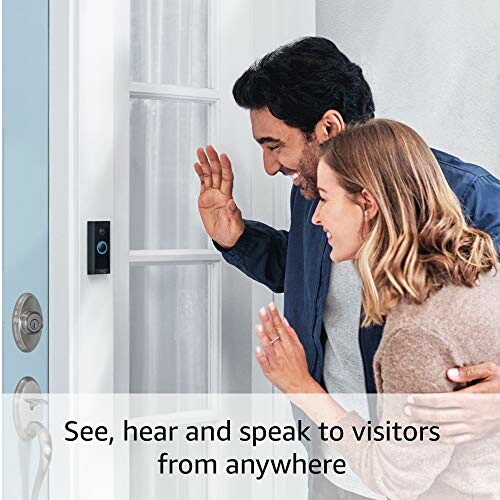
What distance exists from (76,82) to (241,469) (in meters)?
0.88

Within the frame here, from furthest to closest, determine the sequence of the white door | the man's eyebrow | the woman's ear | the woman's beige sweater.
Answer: the man's eyebrow < the white door < the woman's ear < the woman's beige sweater

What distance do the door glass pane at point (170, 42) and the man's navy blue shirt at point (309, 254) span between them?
0.33m

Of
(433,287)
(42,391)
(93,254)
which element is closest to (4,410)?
Answer: (42,391)

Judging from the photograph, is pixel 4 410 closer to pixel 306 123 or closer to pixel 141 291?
pixel 141 291

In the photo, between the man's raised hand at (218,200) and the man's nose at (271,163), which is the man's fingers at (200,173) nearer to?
the man's raised hand at (218,200)

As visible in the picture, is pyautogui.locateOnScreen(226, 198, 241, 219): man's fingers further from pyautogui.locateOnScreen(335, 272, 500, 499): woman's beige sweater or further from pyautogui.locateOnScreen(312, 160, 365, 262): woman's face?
pyautogui.locateOnScreen(335, 272, 500, 499): woman's beige sweater

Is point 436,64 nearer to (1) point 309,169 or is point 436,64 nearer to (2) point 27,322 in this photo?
(1) point 309,169

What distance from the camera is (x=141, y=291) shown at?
1.61 m

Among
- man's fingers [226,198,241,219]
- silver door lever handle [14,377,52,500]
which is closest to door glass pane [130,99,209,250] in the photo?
man's fingers [226,198,241,219]

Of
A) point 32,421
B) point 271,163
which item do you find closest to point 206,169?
point 271,163

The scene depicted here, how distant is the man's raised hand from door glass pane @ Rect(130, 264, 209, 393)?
0.12m

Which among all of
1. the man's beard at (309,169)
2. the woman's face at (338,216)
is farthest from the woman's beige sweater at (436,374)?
the man's beard at (309,169)

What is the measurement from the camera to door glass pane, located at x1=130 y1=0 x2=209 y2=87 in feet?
5.24

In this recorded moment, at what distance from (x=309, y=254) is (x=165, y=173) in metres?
0.34
